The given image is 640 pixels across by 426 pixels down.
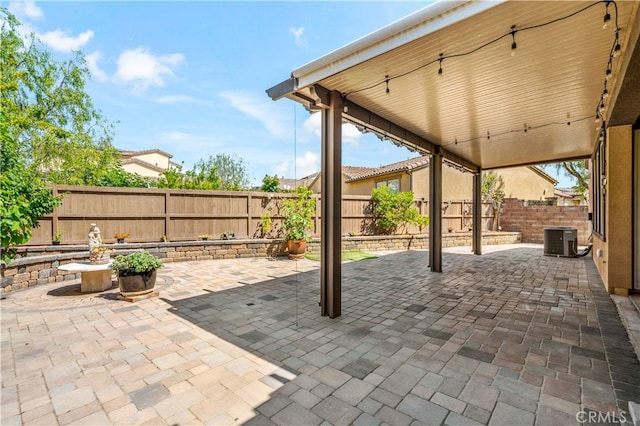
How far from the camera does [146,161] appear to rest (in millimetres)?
24078

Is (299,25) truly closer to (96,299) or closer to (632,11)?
(632,11)

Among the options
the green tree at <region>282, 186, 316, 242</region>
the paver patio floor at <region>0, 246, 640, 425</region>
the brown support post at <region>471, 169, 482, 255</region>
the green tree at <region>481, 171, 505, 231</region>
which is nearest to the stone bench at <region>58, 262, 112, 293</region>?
the paver patio floor at <region>0, 246, 640, 425</region>

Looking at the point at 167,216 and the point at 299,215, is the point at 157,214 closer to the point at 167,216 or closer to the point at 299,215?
the point at 167,216

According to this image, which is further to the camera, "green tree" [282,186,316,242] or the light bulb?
"green tree" [282,186,316,242]

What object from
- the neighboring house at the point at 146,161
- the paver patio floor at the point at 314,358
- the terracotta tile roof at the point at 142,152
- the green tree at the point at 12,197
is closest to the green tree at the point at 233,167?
the neighboring house at the point at 146,161

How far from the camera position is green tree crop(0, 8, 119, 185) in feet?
29.0

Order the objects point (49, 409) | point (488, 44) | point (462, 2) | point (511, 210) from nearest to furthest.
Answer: point (49, 409)
point (462, 2)
point (488, 44)
point (511, 210)

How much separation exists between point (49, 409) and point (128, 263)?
2.74 metres

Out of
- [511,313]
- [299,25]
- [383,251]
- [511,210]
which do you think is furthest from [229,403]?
[511,210]

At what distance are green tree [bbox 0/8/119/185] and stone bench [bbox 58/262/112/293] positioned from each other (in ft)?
20.6

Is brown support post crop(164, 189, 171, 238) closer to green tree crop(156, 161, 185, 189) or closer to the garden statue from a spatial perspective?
green tree crop(156, 161, 185, 189)

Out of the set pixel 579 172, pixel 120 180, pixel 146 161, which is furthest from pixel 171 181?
pixel 579 172

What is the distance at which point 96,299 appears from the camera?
14.7 feet

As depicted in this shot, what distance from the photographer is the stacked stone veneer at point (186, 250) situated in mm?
4957
